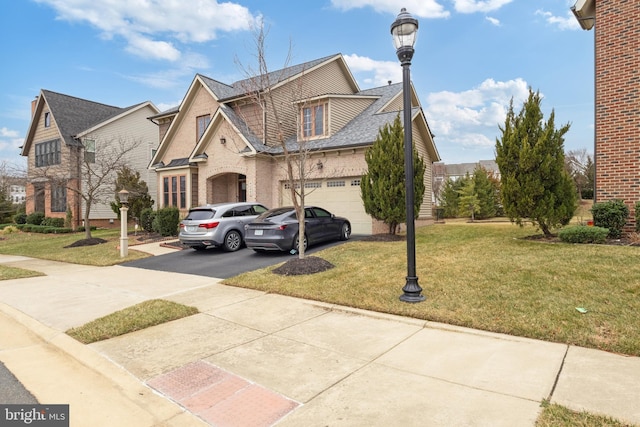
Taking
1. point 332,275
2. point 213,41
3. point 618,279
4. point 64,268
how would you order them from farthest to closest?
point 213,41, point 64,268, point 332,275, point 618,279

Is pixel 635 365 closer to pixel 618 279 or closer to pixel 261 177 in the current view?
pixel 618 279

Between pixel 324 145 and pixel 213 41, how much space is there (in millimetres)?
6251

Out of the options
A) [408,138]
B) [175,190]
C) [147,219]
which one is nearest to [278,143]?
[175,190]

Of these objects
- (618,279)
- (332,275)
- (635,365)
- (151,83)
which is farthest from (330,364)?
(151,83)

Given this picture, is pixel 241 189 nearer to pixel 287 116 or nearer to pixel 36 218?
pixel 287 116

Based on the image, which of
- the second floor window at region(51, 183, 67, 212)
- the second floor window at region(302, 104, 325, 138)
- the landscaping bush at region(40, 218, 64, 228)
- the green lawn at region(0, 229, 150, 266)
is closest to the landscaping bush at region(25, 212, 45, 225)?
the second floor window at region(51, 183, 67, 212)

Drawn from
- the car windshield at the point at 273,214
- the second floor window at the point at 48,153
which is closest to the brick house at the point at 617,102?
the car windshield at the point at 273,214

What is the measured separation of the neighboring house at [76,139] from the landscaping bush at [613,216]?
27.0 meters

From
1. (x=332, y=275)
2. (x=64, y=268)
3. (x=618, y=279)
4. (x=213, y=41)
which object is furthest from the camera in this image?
(x=213, y=41)

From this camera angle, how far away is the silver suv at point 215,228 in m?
12.3

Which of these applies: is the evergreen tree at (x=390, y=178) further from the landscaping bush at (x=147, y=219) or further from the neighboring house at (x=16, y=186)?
the neighboring house at (x=16, y=186)

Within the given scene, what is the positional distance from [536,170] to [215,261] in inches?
370

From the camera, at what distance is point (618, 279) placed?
5.95m

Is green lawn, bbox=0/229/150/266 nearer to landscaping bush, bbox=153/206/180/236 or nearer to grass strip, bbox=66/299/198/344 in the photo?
landscaping bush, bbox=153/206/180/236
